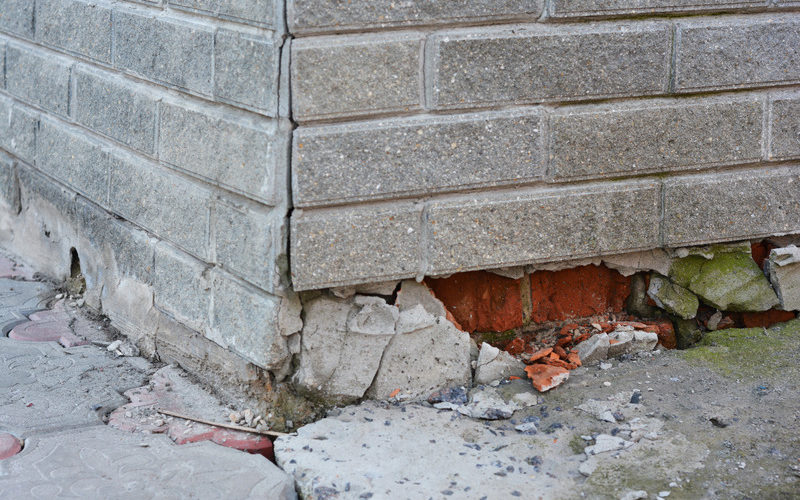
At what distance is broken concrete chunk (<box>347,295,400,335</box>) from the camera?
3521 millimetres

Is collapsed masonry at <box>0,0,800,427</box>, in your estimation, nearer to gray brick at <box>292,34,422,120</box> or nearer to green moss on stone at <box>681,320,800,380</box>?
gray brick at <box>292,34,422,120</box>

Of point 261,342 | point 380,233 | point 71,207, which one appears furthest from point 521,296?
point 71,207

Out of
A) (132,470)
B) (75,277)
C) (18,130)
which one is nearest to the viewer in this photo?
(132,470)

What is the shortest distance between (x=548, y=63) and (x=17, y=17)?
3231mm

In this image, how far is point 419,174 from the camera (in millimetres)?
3354

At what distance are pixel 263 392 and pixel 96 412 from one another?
2.20ft

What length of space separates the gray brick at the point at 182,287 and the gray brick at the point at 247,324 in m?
0.09

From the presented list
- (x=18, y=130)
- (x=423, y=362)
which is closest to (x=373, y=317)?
(x=423, y=362)

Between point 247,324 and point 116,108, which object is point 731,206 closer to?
point 247,324

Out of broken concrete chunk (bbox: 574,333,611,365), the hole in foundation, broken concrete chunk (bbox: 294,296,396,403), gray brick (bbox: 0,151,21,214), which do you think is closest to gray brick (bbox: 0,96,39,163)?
gray brick (bbox: 0,151,21,214)

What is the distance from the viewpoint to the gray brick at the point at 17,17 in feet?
16.4

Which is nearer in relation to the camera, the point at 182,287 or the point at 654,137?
the point at 654,137

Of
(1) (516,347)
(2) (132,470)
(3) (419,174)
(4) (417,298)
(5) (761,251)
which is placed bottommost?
(2) (132,470)

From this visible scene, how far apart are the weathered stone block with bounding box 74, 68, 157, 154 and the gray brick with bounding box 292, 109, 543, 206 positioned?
3.40 feet
